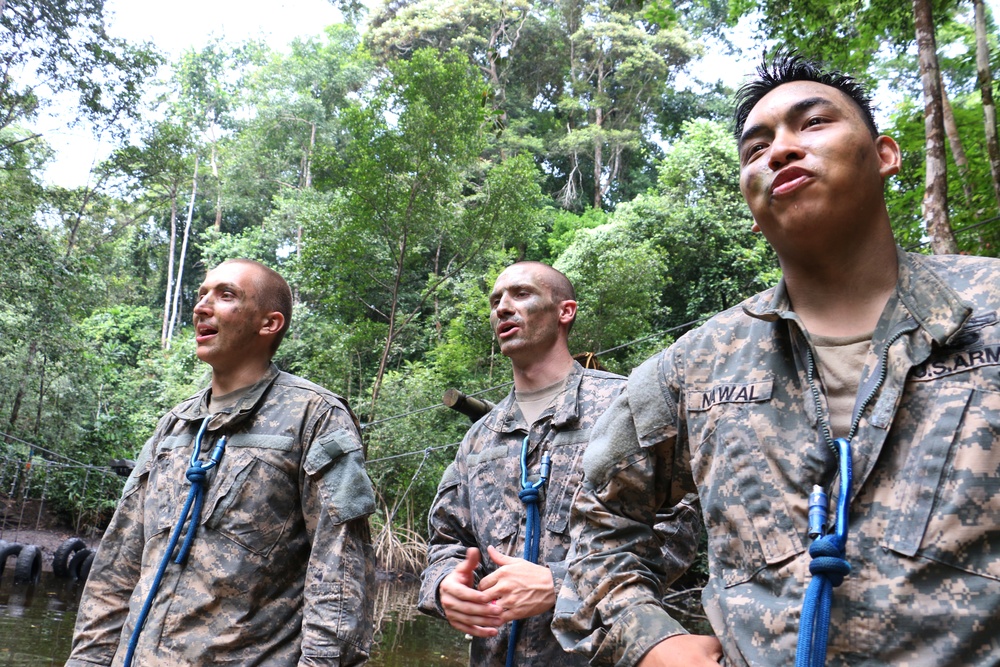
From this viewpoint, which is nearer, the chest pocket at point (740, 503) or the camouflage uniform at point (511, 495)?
the chest pocket at point (740, 503)

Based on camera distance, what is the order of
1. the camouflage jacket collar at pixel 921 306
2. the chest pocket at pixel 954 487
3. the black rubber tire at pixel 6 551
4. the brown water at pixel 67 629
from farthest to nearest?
1. the black rubber tire at pixel 6 551
2. the brown water at pixel 67 629
3. the camouflage jacket collar at pixel 921 306
4. the chest pocket at pixel 954 487

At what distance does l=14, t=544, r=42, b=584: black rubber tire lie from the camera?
11.5m

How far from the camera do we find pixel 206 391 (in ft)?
9.25

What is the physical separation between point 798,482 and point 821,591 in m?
0.18

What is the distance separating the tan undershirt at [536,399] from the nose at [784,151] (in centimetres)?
160

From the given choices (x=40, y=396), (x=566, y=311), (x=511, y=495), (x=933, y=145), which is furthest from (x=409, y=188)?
(x=511, y=495)

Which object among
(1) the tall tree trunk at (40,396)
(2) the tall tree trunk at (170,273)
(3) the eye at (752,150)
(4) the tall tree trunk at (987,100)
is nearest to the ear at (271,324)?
(3) the eye at (752,150)

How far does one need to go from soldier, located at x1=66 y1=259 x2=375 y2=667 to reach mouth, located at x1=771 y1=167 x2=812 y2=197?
1542 mm

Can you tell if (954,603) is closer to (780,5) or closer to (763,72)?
(763,72)

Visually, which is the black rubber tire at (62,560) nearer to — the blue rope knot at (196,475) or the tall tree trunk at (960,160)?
the blue rope knot at (196,475)

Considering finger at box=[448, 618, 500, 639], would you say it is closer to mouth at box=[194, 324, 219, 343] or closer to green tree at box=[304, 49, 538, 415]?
mouth at box=[194, 324, 219, 343]

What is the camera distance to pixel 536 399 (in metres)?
2.93

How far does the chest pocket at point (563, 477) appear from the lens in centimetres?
253

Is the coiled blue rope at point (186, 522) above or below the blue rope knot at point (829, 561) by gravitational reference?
below
